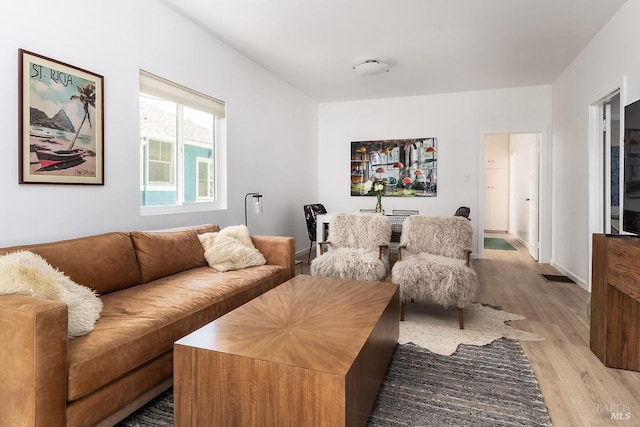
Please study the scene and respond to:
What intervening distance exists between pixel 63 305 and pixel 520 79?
5.85 m

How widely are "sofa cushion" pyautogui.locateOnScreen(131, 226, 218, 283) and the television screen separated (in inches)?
122

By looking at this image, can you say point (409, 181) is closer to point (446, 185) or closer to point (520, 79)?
point (446, 185)

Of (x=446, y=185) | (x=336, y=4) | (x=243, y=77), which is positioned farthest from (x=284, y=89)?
(x=446, y=185)

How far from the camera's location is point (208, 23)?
346cm

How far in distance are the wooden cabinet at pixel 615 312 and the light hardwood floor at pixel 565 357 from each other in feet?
0.27

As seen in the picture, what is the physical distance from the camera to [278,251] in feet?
10.6

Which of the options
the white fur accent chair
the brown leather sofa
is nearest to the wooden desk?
the white fur accent chair

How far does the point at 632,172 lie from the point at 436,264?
1410 millimetres

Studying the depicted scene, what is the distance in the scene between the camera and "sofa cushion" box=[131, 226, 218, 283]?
2498 millimetres

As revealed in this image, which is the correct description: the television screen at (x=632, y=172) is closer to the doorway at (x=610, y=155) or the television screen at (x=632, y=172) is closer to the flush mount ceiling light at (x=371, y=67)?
the doorway at (x=610, y=155)

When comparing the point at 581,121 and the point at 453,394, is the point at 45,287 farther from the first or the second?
the point at 581,121

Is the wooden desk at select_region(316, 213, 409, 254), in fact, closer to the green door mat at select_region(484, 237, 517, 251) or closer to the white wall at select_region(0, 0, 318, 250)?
the white wall at select_region(0, 0, 318, 250)

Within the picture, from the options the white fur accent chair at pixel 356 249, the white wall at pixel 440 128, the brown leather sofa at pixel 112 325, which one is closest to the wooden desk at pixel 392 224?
the white fur accent chair at pixel 356 249

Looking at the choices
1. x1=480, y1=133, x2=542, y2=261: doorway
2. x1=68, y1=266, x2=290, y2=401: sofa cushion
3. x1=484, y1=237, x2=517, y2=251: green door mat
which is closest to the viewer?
x1=68, y1=266, x2=290, y2=401: sofa cushion
